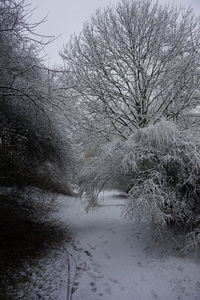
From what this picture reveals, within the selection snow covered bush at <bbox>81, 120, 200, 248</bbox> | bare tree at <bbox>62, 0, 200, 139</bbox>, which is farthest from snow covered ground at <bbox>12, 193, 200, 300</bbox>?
bare tree at <bbox>62, 0, 200, 139</bbox>

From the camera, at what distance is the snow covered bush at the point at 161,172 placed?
5.33m

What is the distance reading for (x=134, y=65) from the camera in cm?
877

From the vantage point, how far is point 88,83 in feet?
28.6

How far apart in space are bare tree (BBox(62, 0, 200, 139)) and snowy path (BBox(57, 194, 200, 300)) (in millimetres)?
3922

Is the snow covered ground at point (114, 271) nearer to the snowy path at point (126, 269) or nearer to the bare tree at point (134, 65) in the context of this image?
the snowy path at point (126, 269)

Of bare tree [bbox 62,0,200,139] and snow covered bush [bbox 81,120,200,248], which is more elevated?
bare tree [bbox 62,0,200,139]

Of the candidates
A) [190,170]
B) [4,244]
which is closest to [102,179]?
[190,170]

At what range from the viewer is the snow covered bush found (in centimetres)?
533

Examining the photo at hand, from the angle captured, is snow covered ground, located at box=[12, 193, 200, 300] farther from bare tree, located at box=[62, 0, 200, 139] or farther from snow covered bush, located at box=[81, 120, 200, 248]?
bare tree, located at box=[62, 0, 200, 139]

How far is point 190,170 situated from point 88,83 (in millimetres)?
5442

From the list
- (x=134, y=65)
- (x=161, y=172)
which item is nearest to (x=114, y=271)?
(x=161, y=172)

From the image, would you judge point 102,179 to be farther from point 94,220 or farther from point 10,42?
point 10,42

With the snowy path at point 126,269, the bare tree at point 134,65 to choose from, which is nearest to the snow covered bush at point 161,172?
the snowy path at point 126,269

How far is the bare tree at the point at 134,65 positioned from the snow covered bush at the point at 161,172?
237 cm
